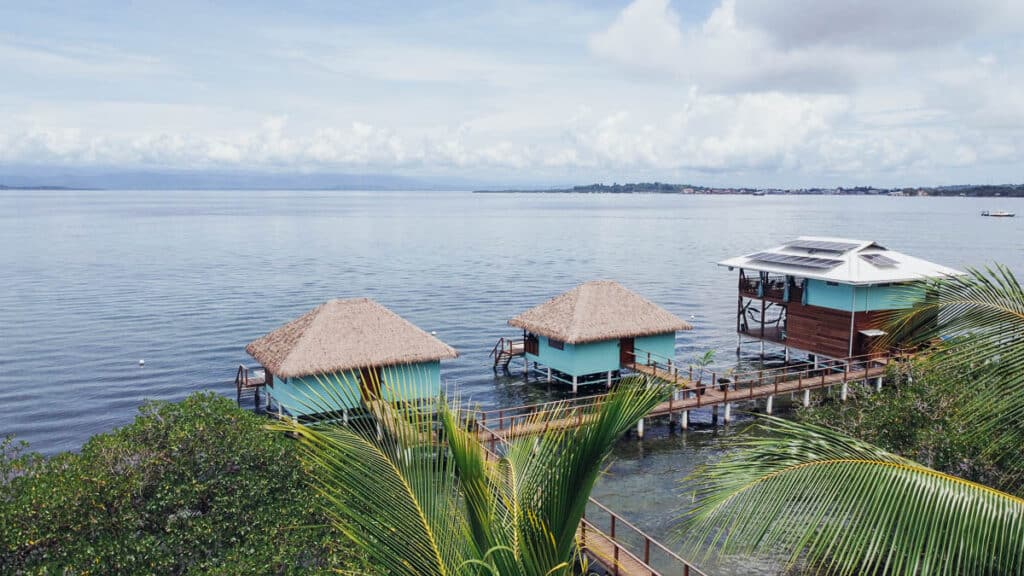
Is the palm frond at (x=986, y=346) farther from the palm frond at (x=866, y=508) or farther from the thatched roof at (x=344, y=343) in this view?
the thatched roof at (x=344, y=343)

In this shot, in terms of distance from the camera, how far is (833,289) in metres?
29.9

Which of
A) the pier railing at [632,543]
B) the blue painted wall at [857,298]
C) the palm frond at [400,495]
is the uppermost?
the palm frond at [400,495]

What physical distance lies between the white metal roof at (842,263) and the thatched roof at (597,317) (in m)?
5.39

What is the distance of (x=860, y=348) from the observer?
29.7m

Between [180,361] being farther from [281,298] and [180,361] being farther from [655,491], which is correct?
[655,491]

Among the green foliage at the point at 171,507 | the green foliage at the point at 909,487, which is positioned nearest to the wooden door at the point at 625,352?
the green foliage at the point at 171,507

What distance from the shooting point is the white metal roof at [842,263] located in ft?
93.6

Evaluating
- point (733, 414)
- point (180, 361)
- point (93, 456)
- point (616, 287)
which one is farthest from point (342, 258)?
point (93, 456)

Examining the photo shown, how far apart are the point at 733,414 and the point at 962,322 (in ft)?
71.5

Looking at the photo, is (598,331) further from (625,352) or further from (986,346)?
(986,346)

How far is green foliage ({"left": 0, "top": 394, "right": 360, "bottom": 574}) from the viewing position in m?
8.40

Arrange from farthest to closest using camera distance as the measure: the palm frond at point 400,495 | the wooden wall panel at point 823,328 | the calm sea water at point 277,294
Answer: the wooden wall panel at point 823,328 → the calm sea water at point 277,294 → the palm frond at point 400,495

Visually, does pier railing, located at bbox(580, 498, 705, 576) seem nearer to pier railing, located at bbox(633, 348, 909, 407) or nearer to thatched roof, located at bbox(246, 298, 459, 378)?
pier railing, located at bbox(633, 348, 909, 407)

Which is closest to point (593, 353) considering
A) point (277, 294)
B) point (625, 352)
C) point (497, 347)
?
point (625, 352)
